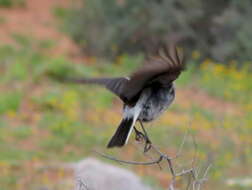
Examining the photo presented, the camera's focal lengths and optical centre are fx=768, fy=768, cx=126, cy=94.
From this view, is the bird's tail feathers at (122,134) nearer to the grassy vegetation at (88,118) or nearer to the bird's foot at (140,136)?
the bird's foot at (140,136)

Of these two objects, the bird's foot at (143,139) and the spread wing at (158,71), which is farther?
the bird's foot at (143,139)

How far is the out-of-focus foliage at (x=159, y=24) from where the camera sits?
11.9 metres

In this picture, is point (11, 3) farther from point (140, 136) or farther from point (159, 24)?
point (140, 136)

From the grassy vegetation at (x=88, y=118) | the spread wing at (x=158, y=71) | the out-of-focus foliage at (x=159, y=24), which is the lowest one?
the spread wing at (x=158, y=71)

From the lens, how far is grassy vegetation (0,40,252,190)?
8297 mm

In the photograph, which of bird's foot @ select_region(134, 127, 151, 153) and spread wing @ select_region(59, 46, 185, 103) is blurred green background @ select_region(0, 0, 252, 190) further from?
spread wing @ select_region(59, 46, 185, 103)

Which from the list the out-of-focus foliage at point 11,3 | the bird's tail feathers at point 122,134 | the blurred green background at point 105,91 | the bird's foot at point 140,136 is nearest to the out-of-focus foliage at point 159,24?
the blurred green background at point 105,91

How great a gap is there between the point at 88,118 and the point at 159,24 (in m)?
3.20

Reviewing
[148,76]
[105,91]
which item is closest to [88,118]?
[105,91]

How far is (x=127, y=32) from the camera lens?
12.4m

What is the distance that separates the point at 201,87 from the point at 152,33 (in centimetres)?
167

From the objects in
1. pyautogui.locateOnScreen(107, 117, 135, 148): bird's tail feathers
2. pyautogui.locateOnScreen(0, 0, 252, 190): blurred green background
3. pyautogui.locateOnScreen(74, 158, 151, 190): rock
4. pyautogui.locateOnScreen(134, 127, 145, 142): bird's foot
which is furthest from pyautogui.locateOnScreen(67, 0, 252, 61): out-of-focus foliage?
pyautogui.locateOnScreen(107, 117, 135, 148): bird's tail feathers

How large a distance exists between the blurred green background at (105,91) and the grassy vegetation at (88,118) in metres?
0.01

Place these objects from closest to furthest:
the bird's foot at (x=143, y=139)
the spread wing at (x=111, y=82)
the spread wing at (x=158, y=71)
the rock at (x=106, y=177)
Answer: the spread wing at (x=158, y=71)
the spread wing at (x=111, y=82)
the bird's foot at (x=143, y=139)
the rock at (x=106, y=177)
